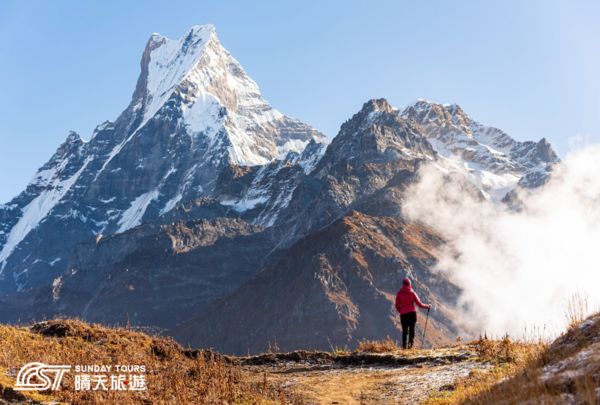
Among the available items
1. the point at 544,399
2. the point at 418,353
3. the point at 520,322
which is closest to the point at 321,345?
the point at 520,322

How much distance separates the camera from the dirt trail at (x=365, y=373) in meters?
16.2

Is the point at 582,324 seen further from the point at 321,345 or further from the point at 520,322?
the point at 520,322

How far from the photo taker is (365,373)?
19.6 meters

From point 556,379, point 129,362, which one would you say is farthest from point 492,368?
point 129,362

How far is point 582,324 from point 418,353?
32.6 ft

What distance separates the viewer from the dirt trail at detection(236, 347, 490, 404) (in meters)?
16.2

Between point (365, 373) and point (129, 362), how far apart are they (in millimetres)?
6369

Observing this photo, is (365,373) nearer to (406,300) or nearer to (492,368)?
(492,368)

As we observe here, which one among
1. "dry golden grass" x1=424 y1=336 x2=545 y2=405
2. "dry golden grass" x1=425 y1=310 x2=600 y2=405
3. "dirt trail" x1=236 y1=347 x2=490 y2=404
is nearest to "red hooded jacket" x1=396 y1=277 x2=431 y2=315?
"dirt trail" x1=236 y1=347 x2=490 y2=404

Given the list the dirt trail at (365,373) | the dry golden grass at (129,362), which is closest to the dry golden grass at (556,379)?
the dirt trail at (365,373)

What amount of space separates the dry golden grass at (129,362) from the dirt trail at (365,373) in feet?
3.84

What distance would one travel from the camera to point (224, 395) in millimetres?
15305

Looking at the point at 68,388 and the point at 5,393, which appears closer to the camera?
the point at 5,393

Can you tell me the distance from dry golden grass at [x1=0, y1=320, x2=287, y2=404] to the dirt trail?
1.17 m
